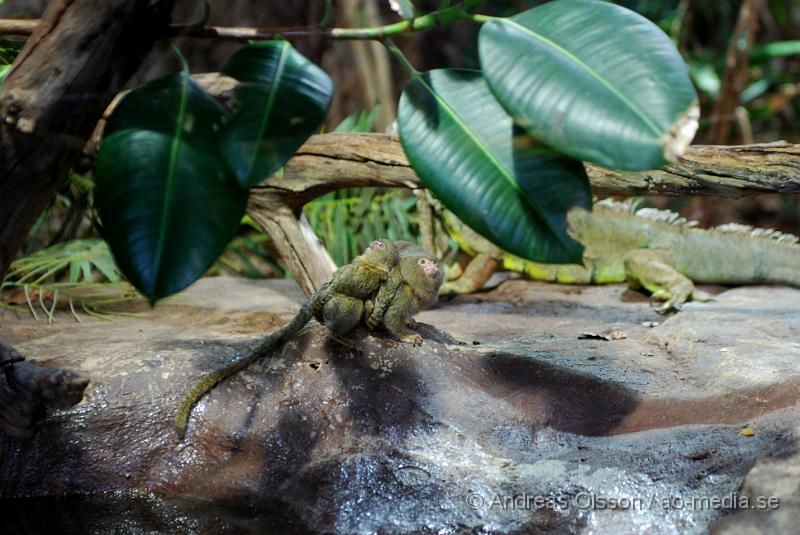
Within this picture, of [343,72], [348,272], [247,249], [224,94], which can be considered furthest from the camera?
[343,72]

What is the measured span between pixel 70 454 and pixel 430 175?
2.17 meters

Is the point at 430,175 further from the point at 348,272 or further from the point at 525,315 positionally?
the point at 525,315

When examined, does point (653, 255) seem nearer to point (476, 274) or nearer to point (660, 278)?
point (660, 278)

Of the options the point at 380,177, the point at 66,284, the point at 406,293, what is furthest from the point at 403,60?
the point at 66,284

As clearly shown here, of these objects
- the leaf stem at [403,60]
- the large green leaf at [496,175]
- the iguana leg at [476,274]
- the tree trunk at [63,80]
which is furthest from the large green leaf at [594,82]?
the iguana leg at [476,274]

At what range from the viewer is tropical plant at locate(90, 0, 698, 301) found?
6.91 ft

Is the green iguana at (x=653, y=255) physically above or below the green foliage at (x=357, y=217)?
below

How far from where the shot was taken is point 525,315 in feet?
17.1

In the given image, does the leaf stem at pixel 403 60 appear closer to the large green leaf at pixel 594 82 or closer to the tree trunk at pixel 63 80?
the large green leaf at pixel 594 82

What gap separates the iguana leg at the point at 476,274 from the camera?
6176 millimetres

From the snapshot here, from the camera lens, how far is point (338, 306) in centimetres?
360

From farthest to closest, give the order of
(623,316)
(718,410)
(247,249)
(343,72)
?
(343,72), (247,249), (623,316), (718,410)

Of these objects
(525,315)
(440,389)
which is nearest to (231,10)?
(525,315)

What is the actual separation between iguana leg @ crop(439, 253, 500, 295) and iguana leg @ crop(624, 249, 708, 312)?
1.01 metres
